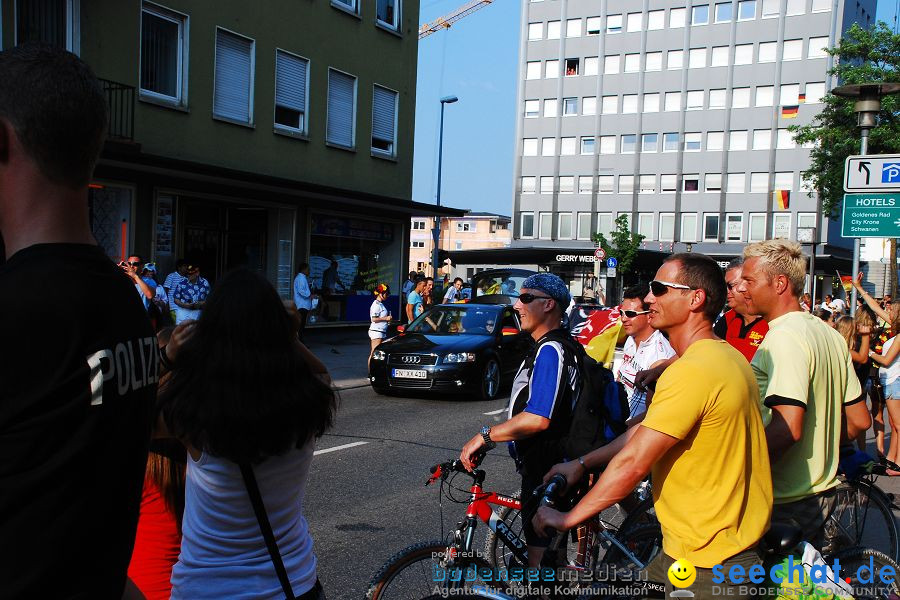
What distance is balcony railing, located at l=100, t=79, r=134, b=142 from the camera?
1577cm

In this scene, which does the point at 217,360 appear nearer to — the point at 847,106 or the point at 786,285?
the point at 786,285

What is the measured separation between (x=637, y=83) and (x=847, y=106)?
3582cm

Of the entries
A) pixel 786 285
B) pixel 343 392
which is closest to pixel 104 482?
pixel 786 285

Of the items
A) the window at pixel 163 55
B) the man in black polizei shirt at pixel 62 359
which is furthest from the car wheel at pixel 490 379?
the man in black polizei shirt at pixel 62 359

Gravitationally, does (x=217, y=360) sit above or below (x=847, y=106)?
below

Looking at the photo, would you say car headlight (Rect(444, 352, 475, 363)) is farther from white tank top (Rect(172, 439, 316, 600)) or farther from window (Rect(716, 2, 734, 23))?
window (Rect(716, 2, 734, 23))

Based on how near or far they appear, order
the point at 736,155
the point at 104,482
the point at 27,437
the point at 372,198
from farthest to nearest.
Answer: the point at 736,155, the point at 372,198, the point at 104,482, the point at 27,437

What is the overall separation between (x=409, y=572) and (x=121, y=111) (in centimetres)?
1487

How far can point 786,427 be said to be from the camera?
322 cm

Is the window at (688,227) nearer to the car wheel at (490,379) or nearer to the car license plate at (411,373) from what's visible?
the car wheel at (490,379)

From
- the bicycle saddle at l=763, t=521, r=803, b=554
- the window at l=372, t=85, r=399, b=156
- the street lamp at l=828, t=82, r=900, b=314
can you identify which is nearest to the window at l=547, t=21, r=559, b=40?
the window at l=372, t=85, r=399, b=156

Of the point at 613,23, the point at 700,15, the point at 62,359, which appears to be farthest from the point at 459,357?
the point at 613,23

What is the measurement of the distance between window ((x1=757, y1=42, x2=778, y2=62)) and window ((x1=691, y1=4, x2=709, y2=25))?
467cm

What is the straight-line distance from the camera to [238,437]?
84.9 inches
